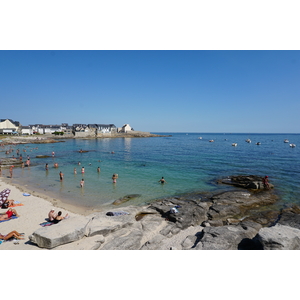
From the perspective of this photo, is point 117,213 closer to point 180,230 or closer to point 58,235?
point 180,230

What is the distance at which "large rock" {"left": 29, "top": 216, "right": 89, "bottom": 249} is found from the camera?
29.2 ft

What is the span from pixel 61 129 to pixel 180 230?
474 feet

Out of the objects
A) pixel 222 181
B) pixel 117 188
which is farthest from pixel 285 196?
pixel 117 188

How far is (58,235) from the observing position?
911 cm

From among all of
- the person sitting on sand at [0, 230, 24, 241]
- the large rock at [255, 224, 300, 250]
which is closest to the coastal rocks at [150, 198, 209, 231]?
the large rock at [255, 224, 300, 250]

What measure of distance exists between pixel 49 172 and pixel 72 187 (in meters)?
10.1

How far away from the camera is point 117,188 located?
21359mm

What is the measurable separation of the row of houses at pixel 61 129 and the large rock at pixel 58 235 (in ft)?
388

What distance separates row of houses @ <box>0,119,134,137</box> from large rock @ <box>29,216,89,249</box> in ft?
388

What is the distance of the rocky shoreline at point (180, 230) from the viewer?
8.90 m

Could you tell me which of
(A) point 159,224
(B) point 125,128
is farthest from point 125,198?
(B) point 125,128

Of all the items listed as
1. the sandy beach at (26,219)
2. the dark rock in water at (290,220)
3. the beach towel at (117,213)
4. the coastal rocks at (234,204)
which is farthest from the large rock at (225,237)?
the sandy beach at (26,219)

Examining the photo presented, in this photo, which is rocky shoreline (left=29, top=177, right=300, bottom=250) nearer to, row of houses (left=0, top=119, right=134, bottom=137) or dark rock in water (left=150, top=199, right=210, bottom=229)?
dark rock in water (left=150, top=199, right=210, bottom=229)

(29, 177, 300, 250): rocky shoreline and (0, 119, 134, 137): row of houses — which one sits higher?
(0, 119, 134, 137): row of houses
